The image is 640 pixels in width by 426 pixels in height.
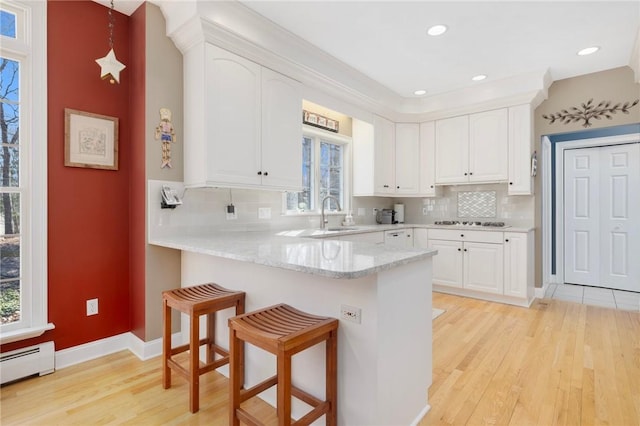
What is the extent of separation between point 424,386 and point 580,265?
172 inches

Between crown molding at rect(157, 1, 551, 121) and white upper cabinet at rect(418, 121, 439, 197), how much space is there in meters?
0.21

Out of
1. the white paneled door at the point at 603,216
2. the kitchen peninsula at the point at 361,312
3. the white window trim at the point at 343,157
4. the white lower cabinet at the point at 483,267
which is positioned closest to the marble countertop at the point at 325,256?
the kitchen peninsula at the point at 361,312

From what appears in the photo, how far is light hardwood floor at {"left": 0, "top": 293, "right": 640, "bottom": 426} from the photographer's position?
1753 mm

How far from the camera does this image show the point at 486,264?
3.89 m

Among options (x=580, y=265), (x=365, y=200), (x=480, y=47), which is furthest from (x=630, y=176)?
(x=365, y=200)

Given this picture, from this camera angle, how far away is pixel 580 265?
4.71 metres

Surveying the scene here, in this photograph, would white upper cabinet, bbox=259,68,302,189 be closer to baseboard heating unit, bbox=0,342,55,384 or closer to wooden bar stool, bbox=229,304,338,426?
wooden bar stool, bbox=229,304,338,426

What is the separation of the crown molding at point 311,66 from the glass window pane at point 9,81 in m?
1.01

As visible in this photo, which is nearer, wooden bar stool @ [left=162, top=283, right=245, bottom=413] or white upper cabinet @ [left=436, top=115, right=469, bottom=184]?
wooden bar stool @ [left=162, top=283, right=245, bottom=413]

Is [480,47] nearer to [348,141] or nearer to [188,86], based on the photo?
[348,141]

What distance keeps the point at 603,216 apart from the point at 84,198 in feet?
19.9

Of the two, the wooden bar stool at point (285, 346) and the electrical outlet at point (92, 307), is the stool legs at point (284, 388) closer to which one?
the wooden bar stool at point (285, 346)

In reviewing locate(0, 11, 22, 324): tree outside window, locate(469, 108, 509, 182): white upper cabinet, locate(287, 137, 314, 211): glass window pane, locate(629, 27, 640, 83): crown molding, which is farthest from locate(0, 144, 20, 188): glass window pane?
locate(629, 27, 640, 83): crown molding

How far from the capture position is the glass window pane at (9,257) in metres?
2.09
